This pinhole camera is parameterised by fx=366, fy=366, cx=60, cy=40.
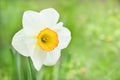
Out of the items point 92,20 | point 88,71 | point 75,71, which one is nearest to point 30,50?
point 75,71

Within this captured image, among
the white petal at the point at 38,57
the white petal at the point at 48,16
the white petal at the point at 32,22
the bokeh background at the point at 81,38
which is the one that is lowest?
the white petal at the point at 38,57

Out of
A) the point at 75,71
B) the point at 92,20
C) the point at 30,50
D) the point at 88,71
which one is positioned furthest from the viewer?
the point at 92,20

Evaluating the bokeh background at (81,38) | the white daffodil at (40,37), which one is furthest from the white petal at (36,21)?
the bokeh background at (81,38)

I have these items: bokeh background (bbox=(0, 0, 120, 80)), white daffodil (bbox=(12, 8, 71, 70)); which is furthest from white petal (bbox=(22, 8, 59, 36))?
bokeh background (bbox=(0, 0, 120, 80))

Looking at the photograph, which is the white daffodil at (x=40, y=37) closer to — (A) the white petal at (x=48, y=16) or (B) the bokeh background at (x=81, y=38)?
(A) the white petal at (x=48, y=16)

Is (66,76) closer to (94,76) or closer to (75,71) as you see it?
(75,71)

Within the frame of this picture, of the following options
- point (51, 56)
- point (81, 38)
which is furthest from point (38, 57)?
Answer: point (81, 38)

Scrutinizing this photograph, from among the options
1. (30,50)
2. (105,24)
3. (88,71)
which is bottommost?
(30,50)
